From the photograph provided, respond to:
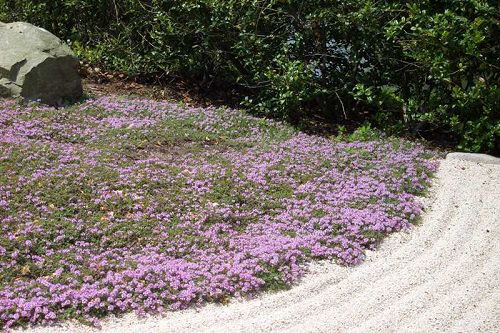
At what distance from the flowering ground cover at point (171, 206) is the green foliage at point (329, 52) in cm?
92

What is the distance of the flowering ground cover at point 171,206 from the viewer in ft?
16.5

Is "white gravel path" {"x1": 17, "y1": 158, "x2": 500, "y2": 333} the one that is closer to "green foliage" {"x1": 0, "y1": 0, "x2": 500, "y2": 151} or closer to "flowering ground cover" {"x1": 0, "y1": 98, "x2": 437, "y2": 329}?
"flowering ground cover" {"x1": 0, "y1": 98, "x2": 437, "y2": 329}

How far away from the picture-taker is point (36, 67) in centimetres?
899

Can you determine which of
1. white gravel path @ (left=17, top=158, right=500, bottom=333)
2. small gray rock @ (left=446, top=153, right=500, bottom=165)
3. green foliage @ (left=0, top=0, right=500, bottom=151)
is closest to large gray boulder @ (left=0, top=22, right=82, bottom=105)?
green foliage @ (left=0, top=0, right=500, bottom=151)

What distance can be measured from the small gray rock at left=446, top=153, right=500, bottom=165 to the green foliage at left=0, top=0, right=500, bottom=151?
144 mm

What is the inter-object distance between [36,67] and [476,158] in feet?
21.3

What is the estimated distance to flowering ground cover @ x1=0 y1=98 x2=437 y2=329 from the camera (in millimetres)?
Answer: 5031

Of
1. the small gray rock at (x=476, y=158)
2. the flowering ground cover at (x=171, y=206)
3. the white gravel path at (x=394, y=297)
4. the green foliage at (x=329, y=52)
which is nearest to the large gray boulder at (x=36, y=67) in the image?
the flowering ground cover at (x=171, y=206)

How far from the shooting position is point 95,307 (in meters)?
4.75

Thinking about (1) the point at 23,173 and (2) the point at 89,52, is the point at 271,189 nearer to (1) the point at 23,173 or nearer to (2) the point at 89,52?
(1) the point at 23,173

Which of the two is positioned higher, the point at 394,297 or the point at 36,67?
the point at 36,67

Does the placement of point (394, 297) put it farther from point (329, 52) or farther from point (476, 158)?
point (329, 52)

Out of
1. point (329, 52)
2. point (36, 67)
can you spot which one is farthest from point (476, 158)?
point (36, 67)

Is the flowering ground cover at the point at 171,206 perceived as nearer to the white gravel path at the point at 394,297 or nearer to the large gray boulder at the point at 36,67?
the white gravel path at the point at 394,297
